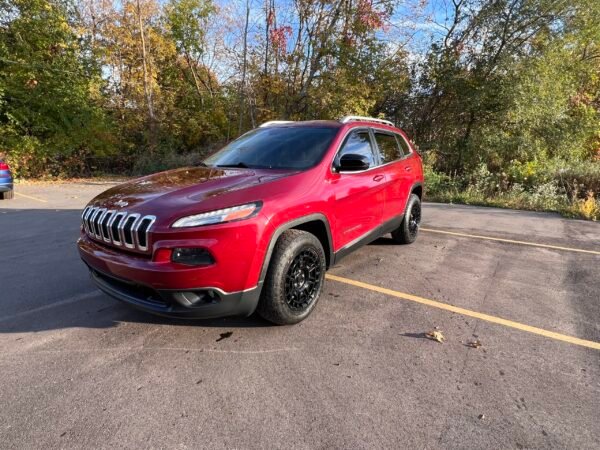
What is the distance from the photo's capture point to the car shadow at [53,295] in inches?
124

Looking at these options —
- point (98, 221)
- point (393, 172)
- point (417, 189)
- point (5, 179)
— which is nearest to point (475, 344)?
point (393, 172)

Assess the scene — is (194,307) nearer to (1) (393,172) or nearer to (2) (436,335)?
(2) (436,335)

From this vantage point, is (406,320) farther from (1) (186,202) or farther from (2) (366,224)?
(1) (186,202)

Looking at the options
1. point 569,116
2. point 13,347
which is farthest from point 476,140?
point 13,347

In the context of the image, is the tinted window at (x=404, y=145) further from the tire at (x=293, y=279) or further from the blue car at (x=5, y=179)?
the blue car at (x=5, y=179)

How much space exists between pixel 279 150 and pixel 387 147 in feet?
5.51

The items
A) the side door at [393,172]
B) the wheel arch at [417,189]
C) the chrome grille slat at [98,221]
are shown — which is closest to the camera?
the chrome grille slat at [98,221]

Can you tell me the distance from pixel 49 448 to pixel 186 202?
5.09 ft

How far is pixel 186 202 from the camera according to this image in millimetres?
2590

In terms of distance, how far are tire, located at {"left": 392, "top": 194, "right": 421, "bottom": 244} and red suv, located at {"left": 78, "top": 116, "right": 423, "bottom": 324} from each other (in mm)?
1281

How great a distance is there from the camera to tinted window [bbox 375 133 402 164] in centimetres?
453

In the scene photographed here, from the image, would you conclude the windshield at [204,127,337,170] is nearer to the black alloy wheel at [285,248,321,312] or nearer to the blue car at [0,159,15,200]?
the black alloy wheel at [285,248,321,312]

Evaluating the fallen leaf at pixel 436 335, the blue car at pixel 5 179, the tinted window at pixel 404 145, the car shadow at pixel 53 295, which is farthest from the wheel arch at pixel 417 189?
the blue car at pixel 5 179

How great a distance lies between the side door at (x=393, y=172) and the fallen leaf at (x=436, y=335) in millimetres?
1742
